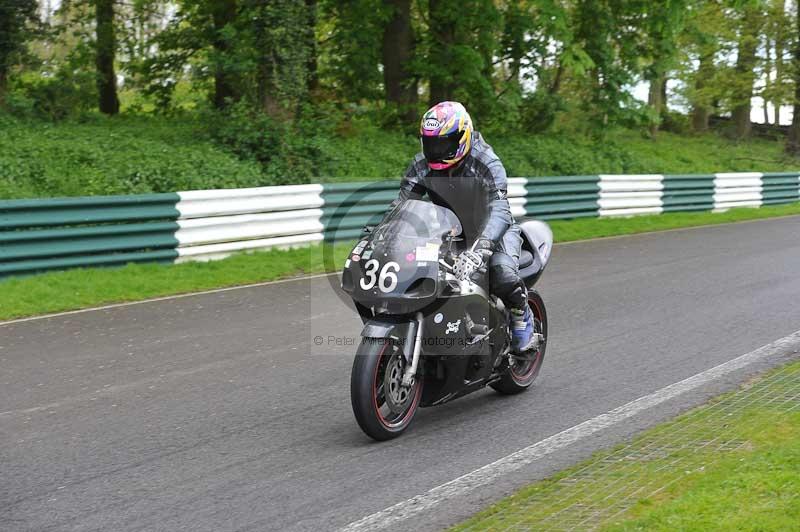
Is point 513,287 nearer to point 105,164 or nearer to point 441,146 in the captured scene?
point 441,146

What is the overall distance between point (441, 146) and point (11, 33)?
15.9m

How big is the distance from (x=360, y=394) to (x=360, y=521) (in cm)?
104

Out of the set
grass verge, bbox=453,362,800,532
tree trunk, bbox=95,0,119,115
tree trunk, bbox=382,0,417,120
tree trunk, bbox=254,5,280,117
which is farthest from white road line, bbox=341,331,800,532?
tree trunk, bbox=95,0,119,115

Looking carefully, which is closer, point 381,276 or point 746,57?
point 381,276

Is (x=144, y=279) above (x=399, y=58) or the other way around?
the other way around

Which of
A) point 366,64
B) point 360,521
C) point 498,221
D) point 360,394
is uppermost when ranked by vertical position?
point 366,64

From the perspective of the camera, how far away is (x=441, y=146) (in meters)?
6.14

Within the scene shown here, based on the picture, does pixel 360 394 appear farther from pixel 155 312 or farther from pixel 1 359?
pixel 155 312

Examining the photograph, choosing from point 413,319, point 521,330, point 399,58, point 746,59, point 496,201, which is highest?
point 746,59

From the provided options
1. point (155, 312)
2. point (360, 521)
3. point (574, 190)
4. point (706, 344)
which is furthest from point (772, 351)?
point (574, 190)

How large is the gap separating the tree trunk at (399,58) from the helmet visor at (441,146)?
17302 millimetres

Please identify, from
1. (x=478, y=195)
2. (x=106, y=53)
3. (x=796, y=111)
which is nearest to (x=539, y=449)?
(x=478, y=195)

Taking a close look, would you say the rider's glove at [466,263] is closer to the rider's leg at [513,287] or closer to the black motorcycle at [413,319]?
the black motorcycle at [413,319]

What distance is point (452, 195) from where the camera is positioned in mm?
6461
